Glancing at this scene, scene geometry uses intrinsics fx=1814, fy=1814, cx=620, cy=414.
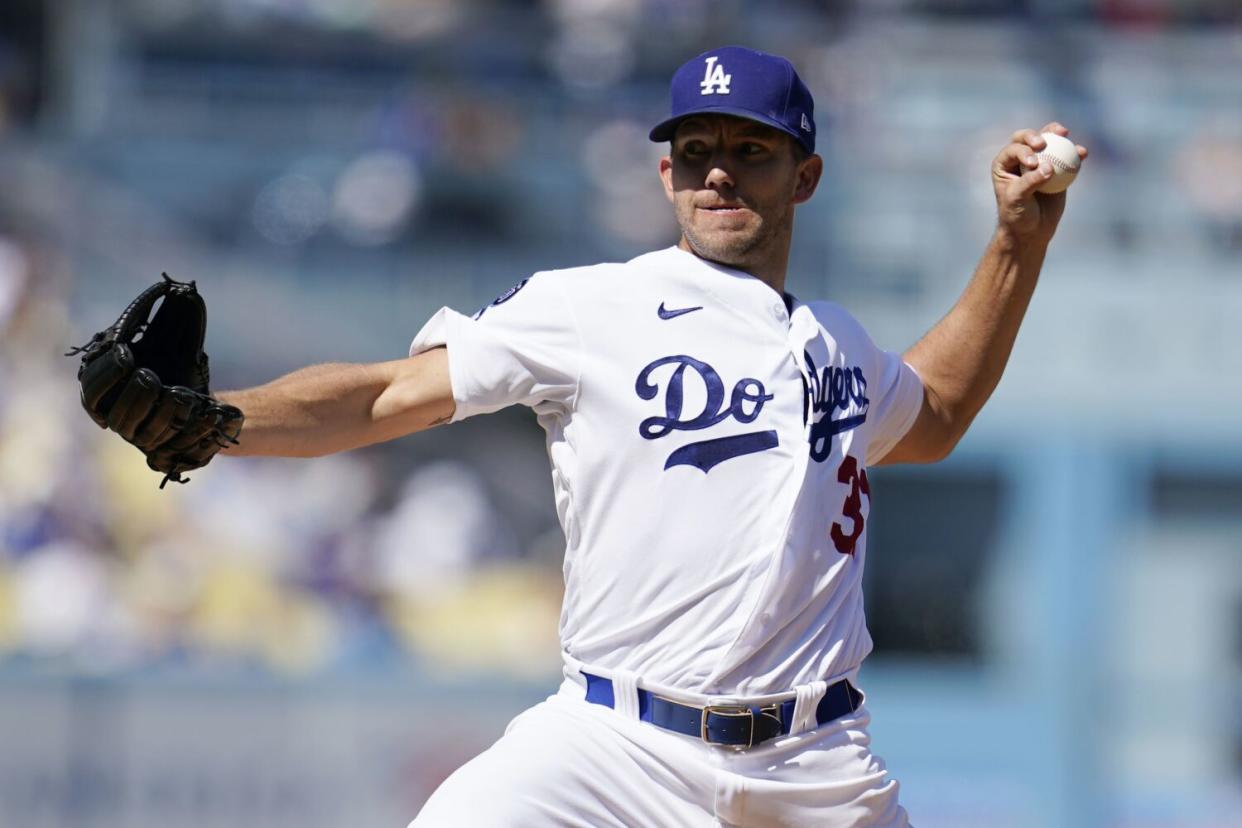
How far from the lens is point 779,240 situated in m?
3.48

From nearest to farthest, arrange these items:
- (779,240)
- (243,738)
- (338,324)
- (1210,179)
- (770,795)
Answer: (770,795) < (779,240) < (243,738) < (338,324) < (1210,179)

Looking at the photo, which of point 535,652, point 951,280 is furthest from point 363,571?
point 951,280

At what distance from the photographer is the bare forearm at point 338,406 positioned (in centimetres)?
315

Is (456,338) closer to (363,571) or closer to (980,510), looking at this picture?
(363,571)

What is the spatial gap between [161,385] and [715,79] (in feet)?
3.74

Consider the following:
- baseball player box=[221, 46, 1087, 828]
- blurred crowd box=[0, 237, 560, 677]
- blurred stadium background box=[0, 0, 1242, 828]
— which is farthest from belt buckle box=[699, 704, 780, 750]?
blurred crowd box=[0, 237, 560, 677]

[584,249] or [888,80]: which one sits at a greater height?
[888,80]

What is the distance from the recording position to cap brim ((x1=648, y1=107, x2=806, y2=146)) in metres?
3.30

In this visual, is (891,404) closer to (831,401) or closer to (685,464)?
(831,401)

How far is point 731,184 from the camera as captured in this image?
11.1ft

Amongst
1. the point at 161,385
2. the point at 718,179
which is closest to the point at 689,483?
the point at 718,179

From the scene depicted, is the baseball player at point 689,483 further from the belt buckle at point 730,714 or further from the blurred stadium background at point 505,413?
the blurred stadium background at point 505,413

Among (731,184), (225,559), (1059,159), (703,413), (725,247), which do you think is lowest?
(225,559)

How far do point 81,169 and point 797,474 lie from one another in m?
8.40
